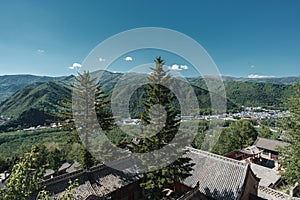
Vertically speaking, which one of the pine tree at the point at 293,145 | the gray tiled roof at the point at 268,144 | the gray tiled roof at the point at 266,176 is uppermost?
the pine tree at the point at 293,145

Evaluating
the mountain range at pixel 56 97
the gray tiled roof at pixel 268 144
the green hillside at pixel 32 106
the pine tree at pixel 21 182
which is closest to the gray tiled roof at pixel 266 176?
the gray tiled roof at pixel 268 144

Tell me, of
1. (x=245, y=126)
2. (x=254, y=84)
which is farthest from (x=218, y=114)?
(x=245, y=126)

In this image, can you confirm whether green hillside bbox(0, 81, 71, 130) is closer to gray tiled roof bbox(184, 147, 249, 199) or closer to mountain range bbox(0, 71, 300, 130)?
mountain range bbox(0, 71, 300, 130)

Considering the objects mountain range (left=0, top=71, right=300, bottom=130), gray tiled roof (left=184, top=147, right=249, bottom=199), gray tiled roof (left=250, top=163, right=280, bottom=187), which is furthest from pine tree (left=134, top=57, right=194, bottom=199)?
mountain range (left=0, top=71, right=300, bottom=130)

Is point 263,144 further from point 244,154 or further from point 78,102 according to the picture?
point 78,102

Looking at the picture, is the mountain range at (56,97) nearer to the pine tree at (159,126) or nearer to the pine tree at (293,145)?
the pine tree at (159,126)

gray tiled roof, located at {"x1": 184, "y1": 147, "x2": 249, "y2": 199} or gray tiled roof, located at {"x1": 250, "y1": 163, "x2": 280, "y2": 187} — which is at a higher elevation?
gray tiled roof, located at {"x1": 184, "y1": 147, "x2": 249, "y2": 199}
